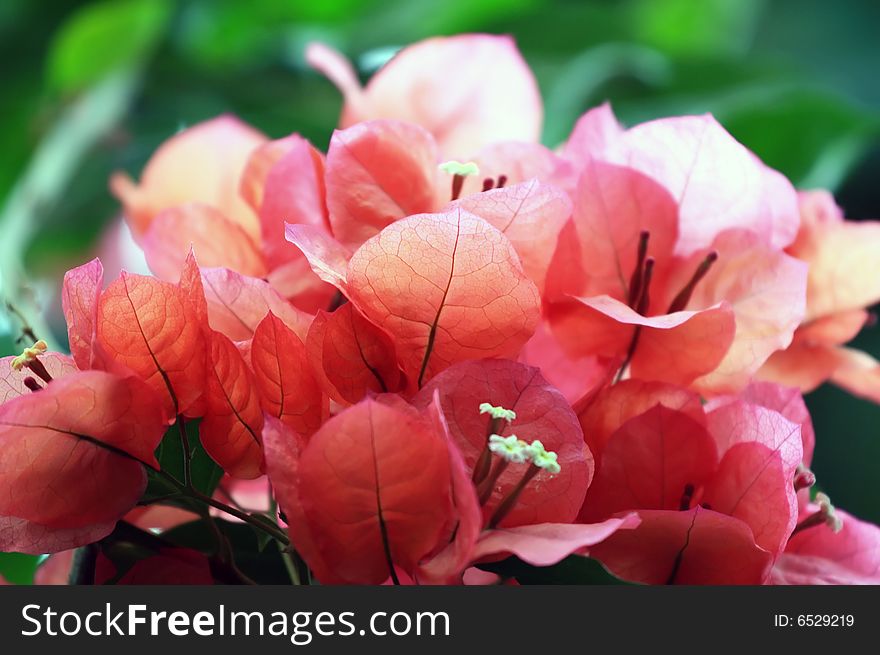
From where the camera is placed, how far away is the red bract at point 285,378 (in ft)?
0.79

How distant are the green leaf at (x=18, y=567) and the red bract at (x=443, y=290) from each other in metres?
0.18

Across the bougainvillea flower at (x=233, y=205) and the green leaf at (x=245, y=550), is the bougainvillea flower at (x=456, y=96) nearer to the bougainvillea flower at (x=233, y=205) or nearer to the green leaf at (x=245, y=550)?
the bougainvillea flower at (x=233, y=205)

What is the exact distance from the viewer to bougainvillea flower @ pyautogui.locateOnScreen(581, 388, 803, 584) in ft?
0.79

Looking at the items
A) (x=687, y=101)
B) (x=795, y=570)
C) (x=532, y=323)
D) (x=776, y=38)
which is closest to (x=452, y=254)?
(x=532, y=323)

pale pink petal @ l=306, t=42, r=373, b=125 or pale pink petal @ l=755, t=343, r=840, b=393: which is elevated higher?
pale pink petal @ l=306, t=42, r=373, b=125

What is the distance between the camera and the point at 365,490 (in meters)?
0.22

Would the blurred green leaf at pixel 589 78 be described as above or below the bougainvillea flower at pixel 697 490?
above

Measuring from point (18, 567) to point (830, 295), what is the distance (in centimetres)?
29

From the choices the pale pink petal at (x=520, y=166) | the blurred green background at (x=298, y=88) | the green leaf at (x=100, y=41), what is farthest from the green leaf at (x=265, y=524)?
the green leaf at (x=100, y=41)

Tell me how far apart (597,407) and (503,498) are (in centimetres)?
4

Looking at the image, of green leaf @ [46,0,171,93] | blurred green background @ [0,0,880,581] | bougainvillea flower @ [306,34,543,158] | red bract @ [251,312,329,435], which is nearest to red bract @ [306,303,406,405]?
red bract @ [251,312,329,435]

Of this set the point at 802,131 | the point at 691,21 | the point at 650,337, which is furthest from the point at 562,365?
the point at 691,21

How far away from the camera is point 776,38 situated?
1031 mm

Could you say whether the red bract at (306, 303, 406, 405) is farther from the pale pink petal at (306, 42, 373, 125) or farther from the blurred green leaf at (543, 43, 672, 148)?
the blurred green leaf at (543, 43, 672, 148)
